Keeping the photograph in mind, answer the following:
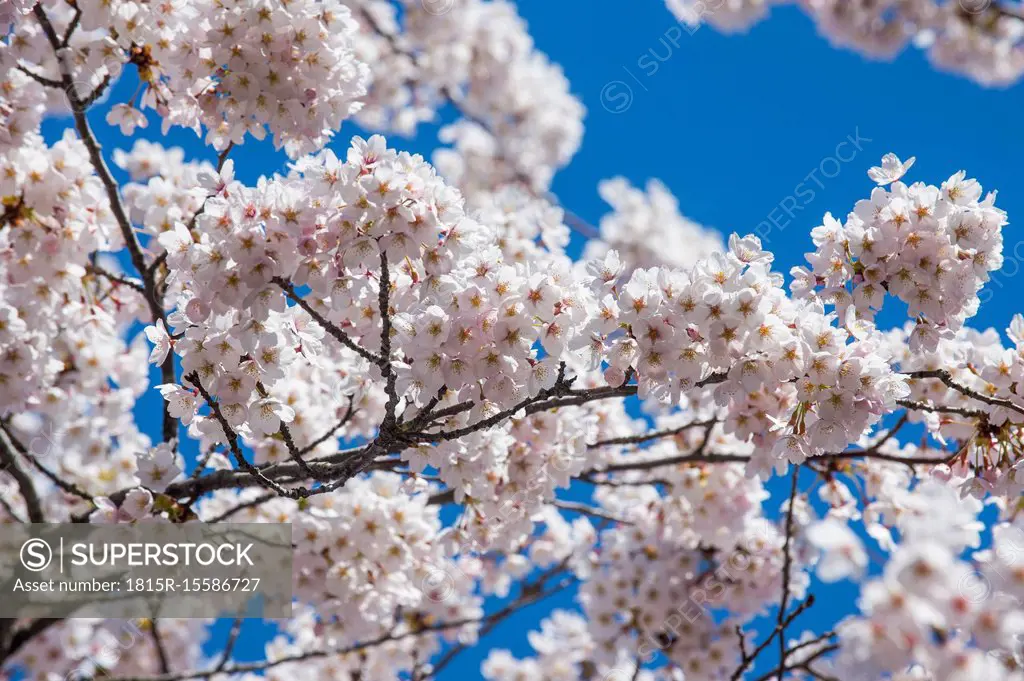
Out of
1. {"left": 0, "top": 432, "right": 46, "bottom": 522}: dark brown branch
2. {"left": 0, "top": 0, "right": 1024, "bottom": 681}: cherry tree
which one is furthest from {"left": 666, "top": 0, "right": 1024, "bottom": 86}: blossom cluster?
{"left": 0, "top": 432, "right": 46, "bottom": 522}: dark brown branch

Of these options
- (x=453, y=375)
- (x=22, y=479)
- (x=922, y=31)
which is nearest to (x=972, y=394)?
(x=453, y=375)

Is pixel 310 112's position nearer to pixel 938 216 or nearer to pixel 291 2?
pixel 291 2

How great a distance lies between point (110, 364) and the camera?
239 inches

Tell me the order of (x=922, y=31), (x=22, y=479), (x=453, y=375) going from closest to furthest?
1. (x=453, y=375)
2. (x=22, y=479)
3. (x=922, y=31)

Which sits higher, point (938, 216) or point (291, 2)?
point (291, 2)

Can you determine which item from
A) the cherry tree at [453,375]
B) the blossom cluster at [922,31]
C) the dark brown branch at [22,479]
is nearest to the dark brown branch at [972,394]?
the cherry tree at [453,375]

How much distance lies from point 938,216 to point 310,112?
2.90 m

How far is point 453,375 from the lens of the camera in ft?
10.4

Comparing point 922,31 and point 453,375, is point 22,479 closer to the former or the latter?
point 453,375

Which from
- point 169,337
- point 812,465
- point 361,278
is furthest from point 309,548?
point 812,465

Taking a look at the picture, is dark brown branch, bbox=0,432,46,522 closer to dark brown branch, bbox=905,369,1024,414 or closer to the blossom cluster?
dark brown branch, bbox=905,369,1024,414

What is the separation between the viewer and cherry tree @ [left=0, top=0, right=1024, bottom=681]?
3131mm

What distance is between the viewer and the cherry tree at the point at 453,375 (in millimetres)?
3131

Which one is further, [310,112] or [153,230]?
[153,230]
